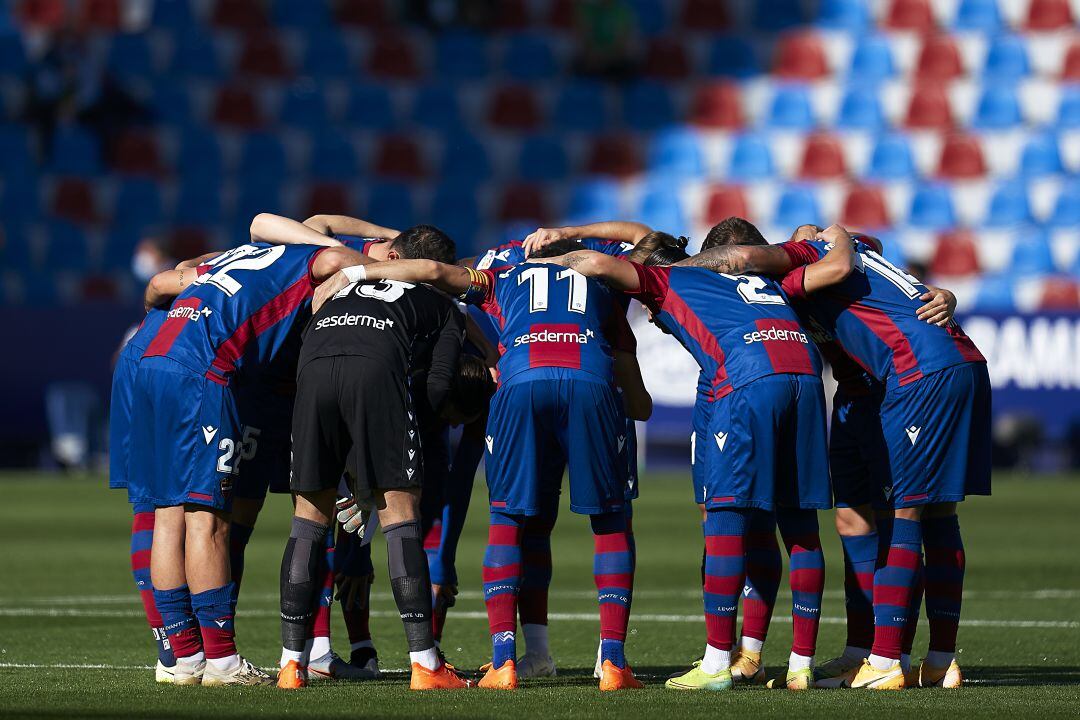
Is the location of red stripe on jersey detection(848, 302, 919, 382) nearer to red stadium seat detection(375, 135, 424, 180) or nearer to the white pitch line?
the white pitch line

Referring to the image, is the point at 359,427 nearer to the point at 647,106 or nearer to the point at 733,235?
the point at 733,235

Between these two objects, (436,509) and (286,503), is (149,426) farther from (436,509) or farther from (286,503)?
(286,503)

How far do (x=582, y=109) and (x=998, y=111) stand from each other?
227 inches

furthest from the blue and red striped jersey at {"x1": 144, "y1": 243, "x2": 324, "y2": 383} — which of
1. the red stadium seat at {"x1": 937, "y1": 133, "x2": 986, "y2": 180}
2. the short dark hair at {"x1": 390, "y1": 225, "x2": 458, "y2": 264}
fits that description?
the red stadium seat at {"x1": 937, "y1": 133, "x2": 986, "y2": 180}

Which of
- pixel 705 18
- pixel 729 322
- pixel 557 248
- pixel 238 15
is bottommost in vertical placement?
pixel 729 322

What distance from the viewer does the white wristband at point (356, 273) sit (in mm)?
6930

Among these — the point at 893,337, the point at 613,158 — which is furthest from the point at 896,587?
the point at 613,158

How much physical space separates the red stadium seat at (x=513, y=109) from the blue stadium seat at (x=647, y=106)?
1.33 meters

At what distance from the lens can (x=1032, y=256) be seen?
2341cm

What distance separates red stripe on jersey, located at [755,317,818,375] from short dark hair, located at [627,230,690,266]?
0.70m

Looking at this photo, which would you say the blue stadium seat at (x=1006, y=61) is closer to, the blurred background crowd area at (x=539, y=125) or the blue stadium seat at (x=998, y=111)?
the blurred background crowd area at (x=539, y=125)

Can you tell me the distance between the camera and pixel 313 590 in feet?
22.0

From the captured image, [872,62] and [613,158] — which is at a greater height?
[872,62]

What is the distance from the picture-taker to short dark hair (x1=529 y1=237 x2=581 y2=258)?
294 inches
